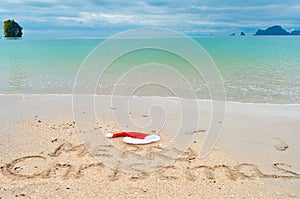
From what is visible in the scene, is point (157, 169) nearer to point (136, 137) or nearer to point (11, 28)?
point (136, 137)

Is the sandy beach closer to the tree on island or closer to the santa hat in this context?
the santa hat

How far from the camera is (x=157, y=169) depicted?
5070 millimetres

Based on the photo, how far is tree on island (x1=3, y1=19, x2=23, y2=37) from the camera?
4318 inches

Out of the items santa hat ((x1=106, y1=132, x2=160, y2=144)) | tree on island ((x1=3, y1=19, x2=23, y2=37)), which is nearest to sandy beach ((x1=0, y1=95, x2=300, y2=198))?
santa hat ((x1=106, y1=132, x2=160, y2=144))

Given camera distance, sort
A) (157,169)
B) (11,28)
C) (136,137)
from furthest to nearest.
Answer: (11,28), (136,137), (157,169)

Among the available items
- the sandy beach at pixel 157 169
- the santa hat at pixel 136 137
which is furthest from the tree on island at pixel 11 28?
the santa hat at pixel 136 137

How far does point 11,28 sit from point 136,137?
122584 millimetres

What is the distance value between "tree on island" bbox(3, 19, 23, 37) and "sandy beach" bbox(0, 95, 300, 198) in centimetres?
11704

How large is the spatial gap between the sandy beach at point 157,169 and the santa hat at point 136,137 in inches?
6.8

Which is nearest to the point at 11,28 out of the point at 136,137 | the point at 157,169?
the point at 136,137

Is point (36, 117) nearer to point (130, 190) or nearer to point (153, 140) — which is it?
point (153, 140)

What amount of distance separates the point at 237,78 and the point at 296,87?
3437 mm

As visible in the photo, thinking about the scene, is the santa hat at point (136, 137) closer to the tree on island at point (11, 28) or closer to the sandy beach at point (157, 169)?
the sandy beach at point (157, 169)

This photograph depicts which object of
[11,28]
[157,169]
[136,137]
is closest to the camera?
[157,169]
